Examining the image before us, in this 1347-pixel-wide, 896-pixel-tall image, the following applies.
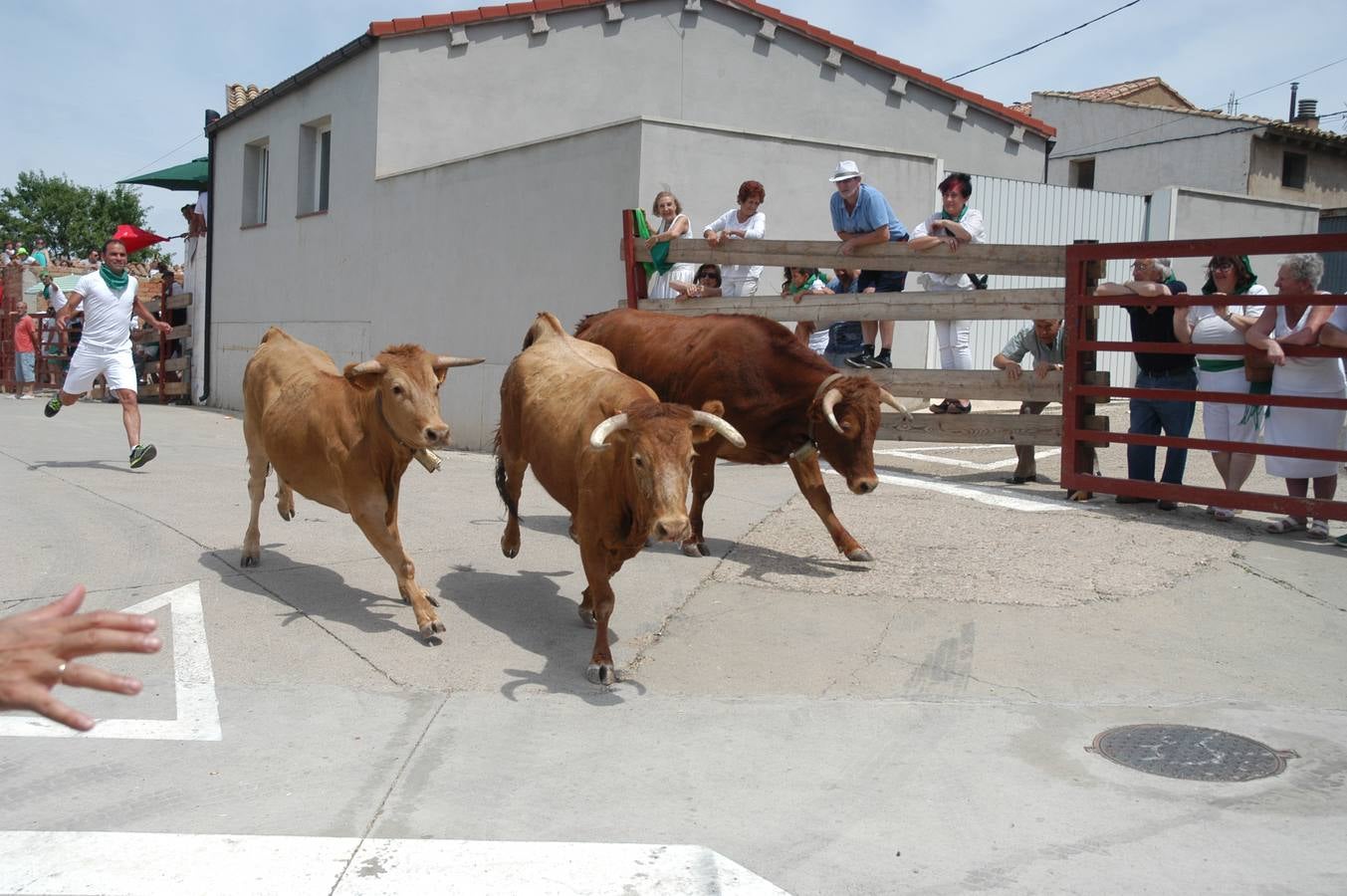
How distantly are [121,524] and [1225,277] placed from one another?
7.98 meters

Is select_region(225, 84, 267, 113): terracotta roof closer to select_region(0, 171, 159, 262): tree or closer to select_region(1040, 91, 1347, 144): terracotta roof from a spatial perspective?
select_region(1040, 91, 1347, 144): terracotta roof

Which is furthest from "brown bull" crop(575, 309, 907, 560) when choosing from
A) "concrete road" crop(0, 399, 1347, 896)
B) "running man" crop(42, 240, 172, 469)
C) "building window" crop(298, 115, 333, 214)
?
"building window" crop(298, 115, 333, 214)

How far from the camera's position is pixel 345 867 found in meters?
3.54

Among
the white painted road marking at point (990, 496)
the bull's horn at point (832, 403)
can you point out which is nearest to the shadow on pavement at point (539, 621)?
the bull's horn at point (832, 403)

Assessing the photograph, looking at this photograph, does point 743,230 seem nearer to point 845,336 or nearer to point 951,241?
point 845,336

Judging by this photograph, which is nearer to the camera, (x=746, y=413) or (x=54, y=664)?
(x=54, y=664)

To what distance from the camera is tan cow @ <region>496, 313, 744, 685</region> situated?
4.95 metres

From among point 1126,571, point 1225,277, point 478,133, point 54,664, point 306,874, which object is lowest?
A: point 306,874

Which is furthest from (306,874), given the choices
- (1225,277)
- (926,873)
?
(1225,277)

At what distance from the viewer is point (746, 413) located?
24.5 feet

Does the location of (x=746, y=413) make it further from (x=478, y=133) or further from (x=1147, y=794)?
(x=478, y=133)

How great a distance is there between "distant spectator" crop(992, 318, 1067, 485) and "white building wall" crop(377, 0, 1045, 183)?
280 inches

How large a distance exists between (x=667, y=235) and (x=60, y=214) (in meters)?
60.4

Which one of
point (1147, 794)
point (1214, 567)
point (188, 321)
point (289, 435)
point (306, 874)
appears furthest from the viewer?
point (188, 321)
